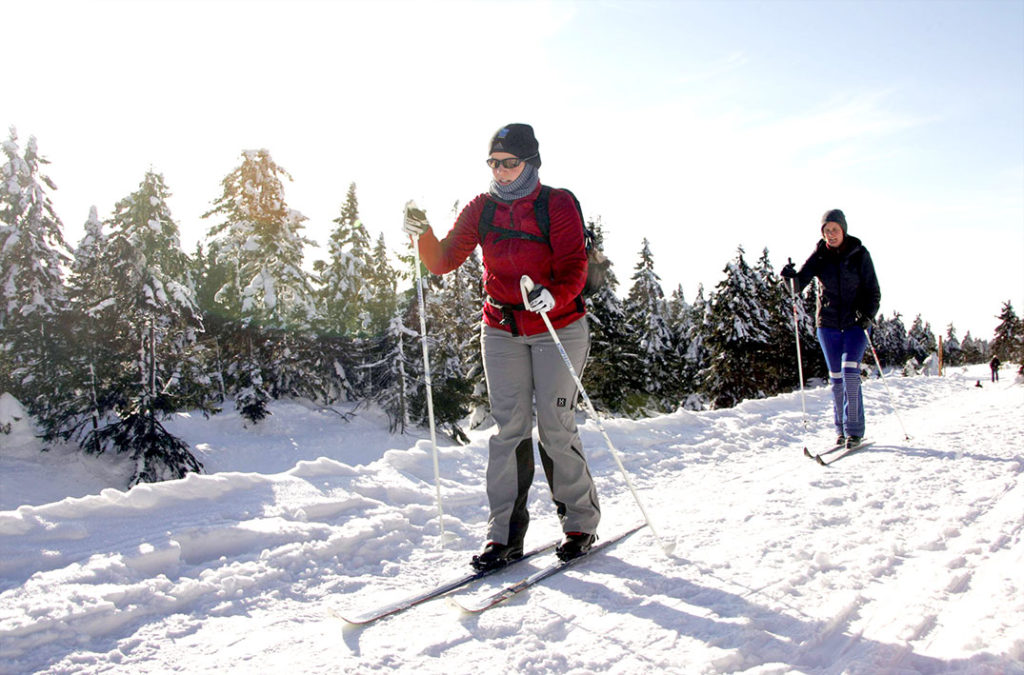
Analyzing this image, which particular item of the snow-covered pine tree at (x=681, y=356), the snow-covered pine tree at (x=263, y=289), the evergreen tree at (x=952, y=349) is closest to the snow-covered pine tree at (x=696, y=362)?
the snow-covered pine tree at (x=681, y=356)

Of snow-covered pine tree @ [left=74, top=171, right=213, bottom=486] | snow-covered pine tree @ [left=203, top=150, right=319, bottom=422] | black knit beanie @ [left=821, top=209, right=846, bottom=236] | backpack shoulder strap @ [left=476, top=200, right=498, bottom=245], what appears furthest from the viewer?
snow-covered pine tree @ [left=203, top=150, right=319, bottom=422]

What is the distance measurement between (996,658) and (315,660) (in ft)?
8.30

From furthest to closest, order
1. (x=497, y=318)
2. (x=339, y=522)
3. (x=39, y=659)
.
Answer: (x=339, y=522)
(x=497, y=318)
(x=39, y=659)

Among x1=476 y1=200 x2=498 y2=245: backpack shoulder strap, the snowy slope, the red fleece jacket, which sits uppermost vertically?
x1=476 y1=200 x2=498 y2=245: backpack shoulder strap

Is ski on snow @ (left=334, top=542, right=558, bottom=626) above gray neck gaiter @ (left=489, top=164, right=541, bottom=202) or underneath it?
underneath

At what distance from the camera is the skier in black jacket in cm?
718

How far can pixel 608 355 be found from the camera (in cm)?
2528

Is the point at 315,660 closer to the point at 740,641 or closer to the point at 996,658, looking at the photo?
the point at 740,641

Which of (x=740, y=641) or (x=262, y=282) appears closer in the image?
(x=740, y=641)

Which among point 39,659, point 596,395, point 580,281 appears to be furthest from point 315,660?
point 596,395

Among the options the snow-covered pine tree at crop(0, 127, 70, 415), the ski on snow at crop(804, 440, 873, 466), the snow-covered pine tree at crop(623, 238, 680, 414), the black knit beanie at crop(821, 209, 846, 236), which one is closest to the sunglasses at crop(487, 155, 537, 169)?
the ski on snow at crop(804, 440, 873, 466)

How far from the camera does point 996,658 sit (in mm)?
2293

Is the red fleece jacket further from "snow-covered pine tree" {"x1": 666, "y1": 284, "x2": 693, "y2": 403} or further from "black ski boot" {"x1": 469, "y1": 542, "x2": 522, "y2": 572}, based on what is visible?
"snow-covered pine tree" {"x1": 666, "y1": 284, "x2": 693, "y2": 403}

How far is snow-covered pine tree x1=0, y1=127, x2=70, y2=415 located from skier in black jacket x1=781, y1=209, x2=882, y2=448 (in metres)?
22.8
